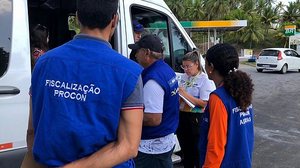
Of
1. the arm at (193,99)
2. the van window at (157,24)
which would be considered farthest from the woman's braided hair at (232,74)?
the van window at (157,24)

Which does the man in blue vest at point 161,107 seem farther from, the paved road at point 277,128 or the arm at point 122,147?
the paved road at point 277,128

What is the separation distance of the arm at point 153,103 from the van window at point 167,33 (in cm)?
170

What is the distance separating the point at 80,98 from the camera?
1.52 m

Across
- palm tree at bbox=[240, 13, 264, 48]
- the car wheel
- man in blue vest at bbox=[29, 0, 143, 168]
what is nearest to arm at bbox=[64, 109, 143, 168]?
man in blue vest at bbox=[29, 0, 143, 168]

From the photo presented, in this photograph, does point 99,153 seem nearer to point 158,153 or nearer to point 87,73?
point 87,73

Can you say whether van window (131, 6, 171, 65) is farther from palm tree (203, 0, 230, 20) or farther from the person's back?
palm tree (203, 0, 230, 20)

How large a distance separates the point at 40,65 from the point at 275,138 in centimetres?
655

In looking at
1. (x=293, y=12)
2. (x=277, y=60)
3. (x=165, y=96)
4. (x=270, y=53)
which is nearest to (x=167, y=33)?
(x=165, y=96)

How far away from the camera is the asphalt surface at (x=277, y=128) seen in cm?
600

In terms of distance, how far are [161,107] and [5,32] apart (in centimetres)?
127

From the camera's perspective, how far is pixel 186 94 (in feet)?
14.2

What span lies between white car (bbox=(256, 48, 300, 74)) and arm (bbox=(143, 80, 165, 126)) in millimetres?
20891

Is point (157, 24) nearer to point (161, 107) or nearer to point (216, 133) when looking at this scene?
point (161, 107)

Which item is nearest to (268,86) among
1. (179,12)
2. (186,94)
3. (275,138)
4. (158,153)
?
(275,138)
